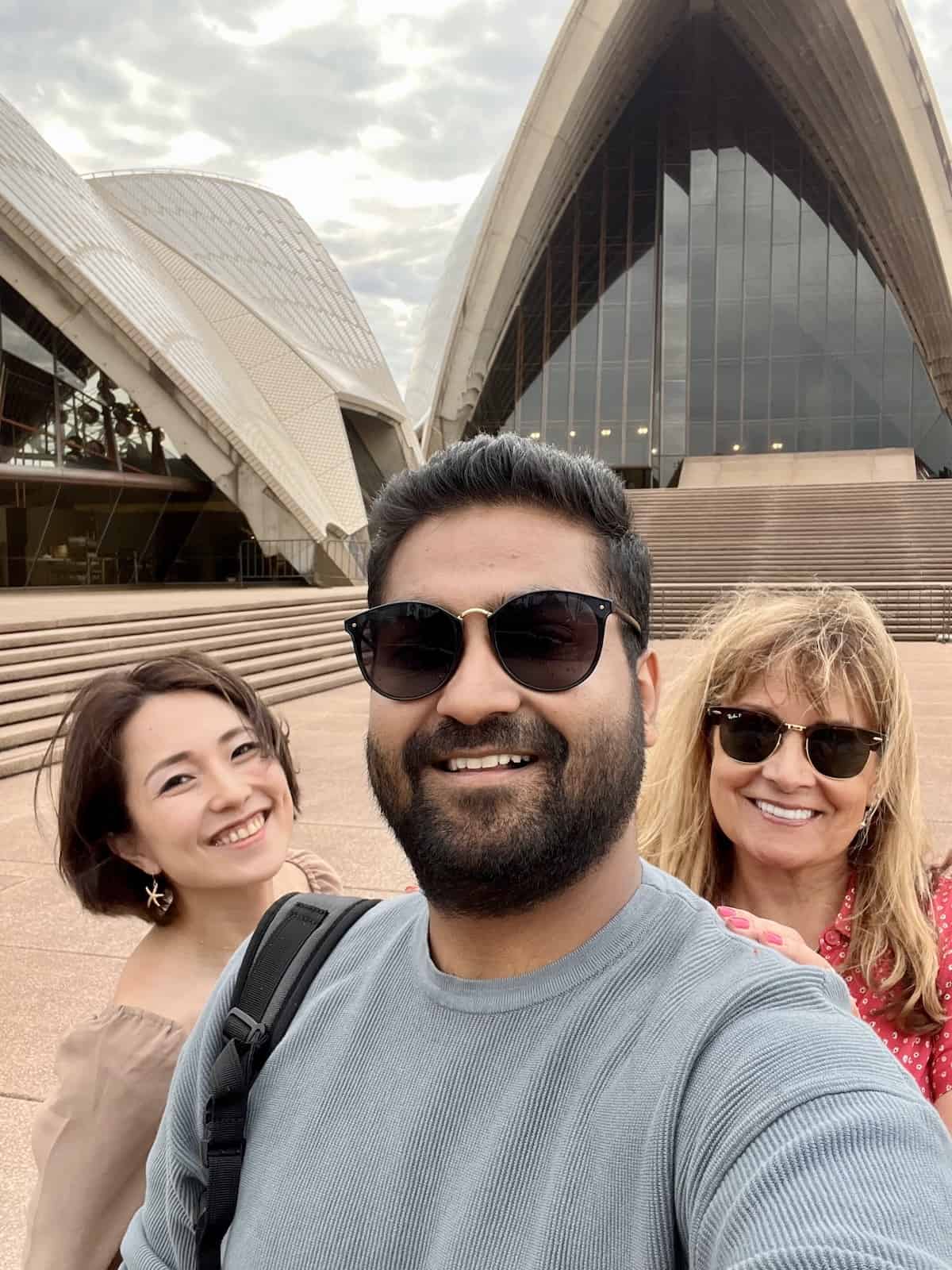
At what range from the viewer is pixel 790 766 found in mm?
1853

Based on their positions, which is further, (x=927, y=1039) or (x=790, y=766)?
(x=790, y=766)

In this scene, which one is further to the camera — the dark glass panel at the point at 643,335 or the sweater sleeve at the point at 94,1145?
the dark glass panel at the point at 643,335

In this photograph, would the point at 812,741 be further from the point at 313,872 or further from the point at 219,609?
the point at 219,609

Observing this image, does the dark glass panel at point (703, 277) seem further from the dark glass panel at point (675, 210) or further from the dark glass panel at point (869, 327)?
Answer: the dark glass panel at point (869, 327)

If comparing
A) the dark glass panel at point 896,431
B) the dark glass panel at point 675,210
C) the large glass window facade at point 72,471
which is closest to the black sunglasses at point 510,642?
the large glass window facade at point 72,471

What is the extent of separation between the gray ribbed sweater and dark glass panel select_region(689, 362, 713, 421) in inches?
1313

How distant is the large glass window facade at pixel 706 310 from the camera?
32.3m

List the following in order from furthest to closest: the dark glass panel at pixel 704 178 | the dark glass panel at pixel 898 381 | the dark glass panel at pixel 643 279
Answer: the dark glass panel at pixel 704 178, the dark glass panel at pixel 643 279, the dark glass panel at pixel 898 381

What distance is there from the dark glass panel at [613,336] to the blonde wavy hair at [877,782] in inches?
1305

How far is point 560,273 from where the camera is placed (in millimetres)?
34469

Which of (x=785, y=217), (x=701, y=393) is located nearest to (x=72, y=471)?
(x=701, y=393)

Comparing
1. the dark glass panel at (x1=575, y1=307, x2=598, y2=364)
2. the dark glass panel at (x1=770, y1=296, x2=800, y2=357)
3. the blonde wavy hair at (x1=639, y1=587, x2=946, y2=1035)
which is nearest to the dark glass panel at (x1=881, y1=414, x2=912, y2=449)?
the dark glass panel at (x1=770, y1=296, x2=800, y2=357)

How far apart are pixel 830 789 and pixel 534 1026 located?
112 cm

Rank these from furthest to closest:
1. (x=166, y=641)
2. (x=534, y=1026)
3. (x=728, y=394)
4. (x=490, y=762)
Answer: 1. (x=728, y=394)
2. (x=166, y=641)
3. (x=490, y=762)
4. (x=534, y=1026)
